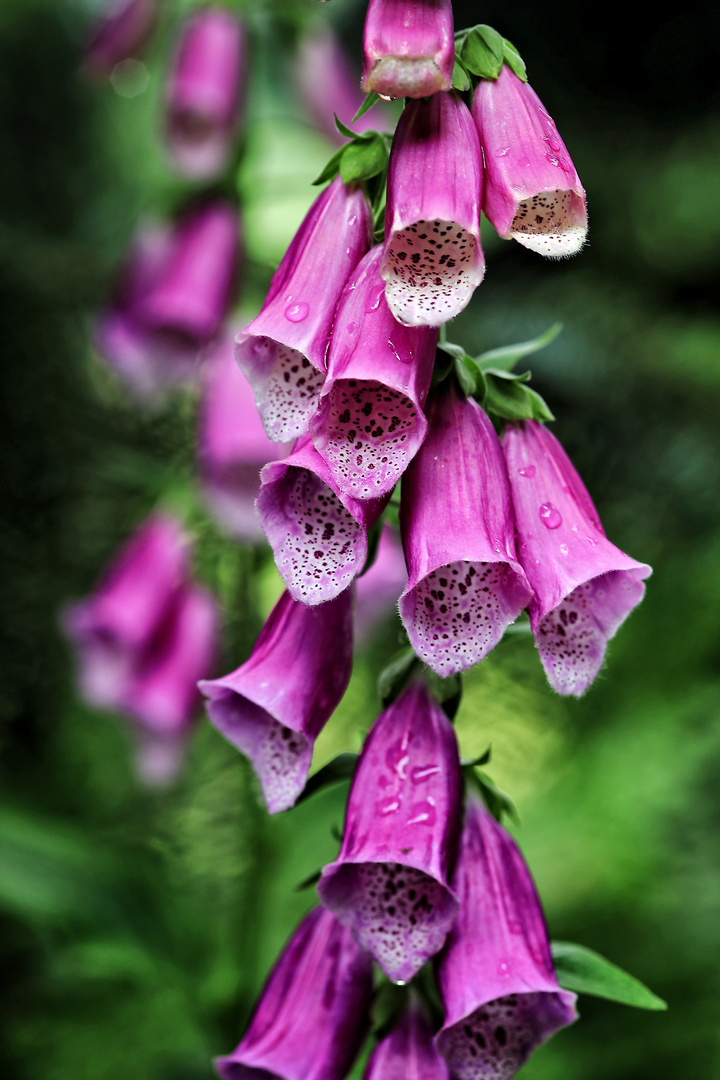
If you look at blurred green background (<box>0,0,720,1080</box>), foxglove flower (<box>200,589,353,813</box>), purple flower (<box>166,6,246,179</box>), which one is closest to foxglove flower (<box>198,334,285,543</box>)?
blurred green background (<box>0,0,720,1080</box>)

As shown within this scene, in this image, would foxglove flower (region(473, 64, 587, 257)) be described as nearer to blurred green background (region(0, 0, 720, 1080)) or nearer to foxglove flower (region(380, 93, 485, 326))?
foxglove flower (region(380, 93, 485, 326))

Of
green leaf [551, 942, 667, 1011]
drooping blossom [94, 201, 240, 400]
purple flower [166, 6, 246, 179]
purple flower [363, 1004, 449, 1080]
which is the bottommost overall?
purple flower [363, 1004, 449, 1080]

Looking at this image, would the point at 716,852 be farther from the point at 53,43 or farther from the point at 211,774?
the point at 53,43

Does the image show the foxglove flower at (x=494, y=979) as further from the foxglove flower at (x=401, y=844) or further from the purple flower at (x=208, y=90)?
the purple flower at (x=208, y=90)

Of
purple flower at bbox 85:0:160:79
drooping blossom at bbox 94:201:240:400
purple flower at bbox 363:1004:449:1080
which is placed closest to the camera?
purple flower at bbox 363:1004:449:1080

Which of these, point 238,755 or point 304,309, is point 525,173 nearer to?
point 304,309

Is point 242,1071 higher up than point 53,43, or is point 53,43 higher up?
point 53,43

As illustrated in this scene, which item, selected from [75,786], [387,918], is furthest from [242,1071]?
[75,786]
